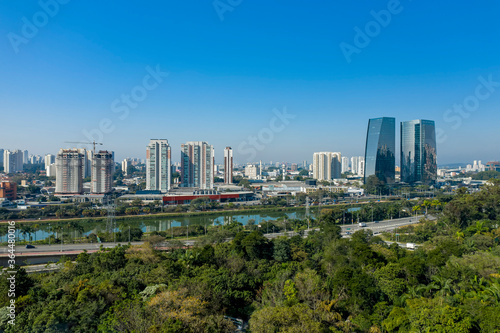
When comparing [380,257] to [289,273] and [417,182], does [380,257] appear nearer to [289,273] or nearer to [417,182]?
[289,273]

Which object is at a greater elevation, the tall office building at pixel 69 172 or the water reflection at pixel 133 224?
the tall office building at pixel 69 172

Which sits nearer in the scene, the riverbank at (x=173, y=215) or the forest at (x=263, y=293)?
the forest at (x=263, y=293)

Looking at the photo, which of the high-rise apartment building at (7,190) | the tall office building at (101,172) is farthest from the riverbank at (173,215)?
the tall office building at (101,172)

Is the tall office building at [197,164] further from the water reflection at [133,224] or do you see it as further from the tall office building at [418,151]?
the tall office building at [418,151]

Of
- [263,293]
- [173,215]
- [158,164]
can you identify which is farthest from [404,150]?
[263,293]

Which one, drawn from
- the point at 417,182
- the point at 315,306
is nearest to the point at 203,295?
the point at 315,306
